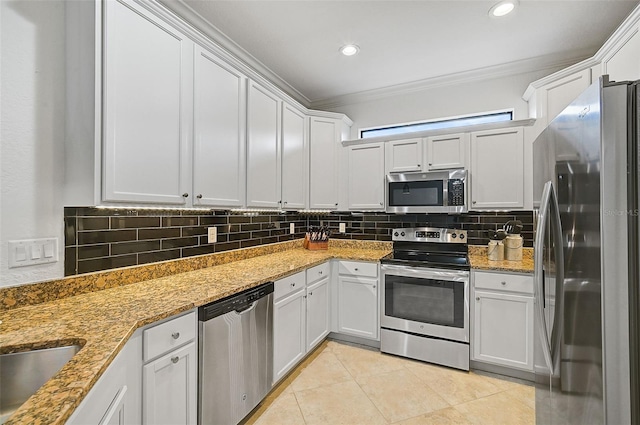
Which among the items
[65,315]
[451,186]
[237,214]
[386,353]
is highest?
[451,186]

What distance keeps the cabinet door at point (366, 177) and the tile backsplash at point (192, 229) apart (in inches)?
10.9

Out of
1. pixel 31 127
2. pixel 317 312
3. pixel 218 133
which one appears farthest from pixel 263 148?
pixel 317 312

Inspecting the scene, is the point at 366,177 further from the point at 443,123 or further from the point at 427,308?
the point at 427,308

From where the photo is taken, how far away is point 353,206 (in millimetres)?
3289

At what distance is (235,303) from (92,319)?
0.66m

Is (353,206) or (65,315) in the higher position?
(353,206)

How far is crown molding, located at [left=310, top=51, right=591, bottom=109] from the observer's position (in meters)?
2.68

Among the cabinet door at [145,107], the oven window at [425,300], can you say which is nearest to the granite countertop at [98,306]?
the oven window at [425,300]

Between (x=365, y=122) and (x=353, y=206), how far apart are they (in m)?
1.11

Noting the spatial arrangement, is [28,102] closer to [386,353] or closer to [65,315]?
[65,315]

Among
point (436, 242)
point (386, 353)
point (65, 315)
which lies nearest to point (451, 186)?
point (436, 242)

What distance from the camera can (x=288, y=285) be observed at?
7.30 feet

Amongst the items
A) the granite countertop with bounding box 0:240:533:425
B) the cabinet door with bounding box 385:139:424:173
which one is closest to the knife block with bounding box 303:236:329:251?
the granite countertop with bounding box 0:240:533:425

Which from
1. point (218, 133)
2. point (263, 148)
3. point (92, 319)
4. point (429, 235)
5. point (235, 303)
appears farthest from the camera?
point (429, 235)
